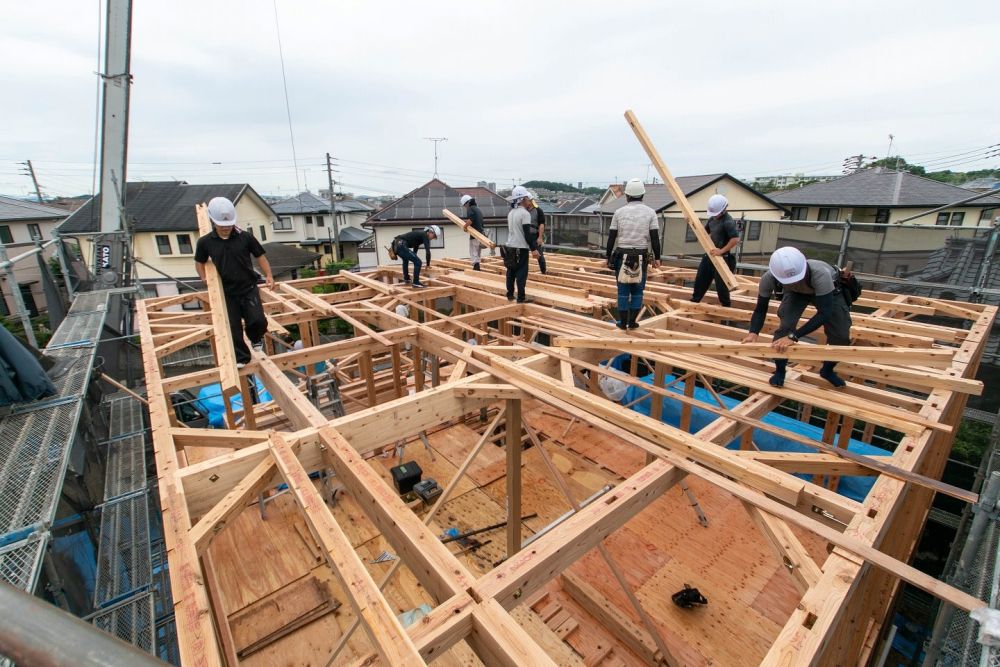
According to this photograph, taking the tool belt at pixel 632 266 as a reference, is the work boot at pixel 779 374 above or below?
below

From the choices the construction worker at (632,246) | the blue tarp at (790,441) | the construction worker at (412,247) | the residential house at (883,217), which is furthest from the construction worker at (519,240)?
the residential house at (883,217)

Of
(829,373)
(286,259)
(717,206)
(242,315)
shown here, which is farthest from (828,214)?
(286,259)

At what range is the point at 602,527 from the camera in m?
2.32

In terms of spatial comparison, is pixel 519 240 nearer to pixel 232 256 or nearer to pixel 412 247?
pixel 412 247

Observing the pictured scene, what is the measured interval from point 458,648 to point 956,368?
4791 mm

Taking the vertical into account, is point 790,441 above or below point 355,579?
below

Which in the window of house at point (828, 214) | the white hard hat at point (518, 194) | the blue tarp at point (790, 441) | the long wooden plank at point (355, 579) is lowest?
the blue tarp at point (790, 441)

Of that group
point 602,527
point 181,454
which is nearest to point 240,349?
point 181,454

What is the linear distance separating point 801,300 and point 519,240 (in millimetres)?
3433

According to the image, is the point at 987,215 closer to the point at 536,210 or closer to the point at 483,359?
the point at 536,210

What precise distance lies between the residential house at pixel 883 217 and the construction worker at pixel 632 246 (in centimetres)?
605

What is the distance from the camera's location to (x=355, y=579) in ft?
6.44

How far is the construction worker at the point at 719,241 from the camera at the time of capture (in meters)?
5.78

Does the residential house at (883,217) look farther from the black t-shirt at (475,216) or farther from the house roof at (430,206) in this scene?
the house roof at (430,206)
